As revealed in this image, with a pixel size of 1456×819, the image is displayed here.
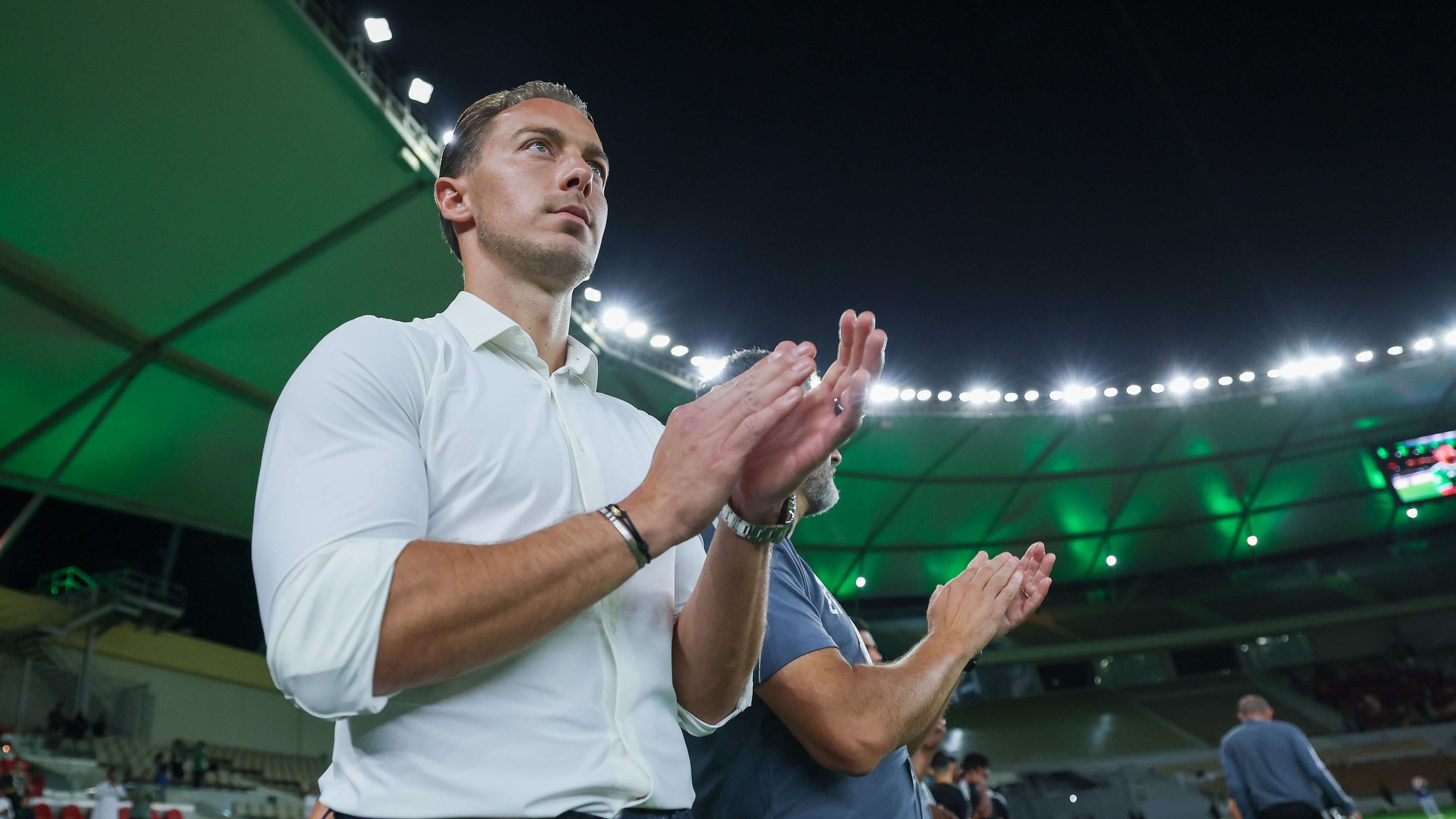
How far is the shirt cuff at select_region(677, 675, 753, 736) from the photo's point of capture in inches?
59.2

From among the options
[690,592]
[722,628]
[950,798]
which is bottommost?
[722,628]

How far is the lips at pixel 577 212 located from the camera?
1720mm

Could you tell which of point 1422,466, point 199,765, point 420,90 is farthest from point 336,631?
point 1422,466

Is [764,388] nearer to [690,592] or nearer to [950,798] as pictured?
[690,592]

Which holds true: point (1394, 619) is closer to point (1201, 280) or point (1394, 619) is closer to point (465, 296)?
point (1201, 280)

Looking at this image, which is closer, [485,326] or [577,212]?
[485,326]

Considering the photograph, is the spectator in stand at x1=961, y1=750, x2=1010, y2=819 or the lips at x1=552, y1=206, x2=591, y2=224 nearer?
the lips at x1=552, y1=206, x2=591, y2=224

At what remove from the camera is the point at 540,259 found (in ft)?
5.56

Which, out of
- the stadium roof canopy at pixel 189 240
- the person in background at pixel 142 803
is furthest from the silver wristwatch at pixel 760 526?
the person in background at pixel 142 803

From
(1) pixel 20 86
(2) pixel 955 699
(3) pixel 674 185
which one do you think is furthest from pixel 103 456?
(2) pixel 955 699

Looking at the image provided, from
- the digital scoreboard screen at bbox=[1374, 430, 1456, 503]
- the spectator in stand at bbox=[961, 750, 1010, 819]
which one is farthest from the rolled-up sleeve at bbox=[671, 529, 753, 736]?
the digital scoreboard screen at bbox=[1374, 430, 1456, 503]

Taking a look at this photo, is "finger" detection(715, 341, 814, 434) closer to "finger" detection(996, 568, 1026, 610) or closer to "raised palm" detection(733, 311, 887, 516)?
"raised palm" detection(733, 311, 887, 516)

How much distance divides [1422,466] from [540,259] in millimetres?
27118

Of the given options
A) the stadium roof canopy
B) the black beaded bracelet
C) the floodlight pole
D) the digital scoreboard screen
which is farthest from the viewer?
the digital scoreboard screen
